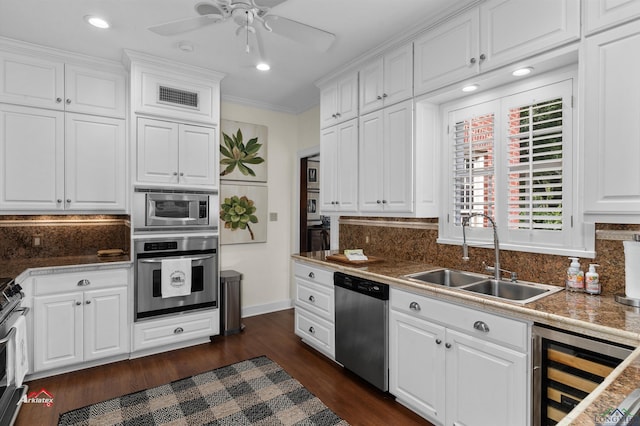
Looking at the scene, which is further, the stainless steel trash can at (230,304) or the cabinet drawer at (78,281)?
the stainless steel trash can at (230,304)

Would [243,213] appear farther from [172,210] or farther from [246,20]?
[246,20]

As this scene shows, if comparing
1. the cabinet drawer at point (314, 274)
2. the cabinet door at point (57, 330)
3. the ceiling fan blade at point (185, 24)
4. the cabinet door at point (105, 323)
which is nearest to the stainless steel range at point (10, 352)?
the cabinet door at point (57, 330)

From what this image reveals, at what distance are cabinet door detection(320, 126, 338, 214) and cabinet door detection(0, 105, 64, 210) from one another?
2477 millimetres

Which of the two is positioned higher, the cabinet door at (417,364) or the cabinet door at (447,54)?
the cabinet door at (447,54)

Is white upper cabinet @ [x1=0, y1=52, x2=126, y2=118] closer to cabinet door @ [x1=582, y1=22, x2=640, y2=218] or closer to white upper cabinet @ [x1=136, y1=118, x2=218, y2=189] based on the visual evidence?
white upper cabinet @ [x1=136, y1=118, x2=218, y2=189]

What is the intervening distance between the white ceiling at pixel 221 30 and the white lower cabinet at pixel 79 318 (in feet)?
6.60

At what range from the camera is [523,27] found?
2047 millimetres

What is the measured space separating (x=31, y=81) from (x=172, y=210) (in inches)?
63.5

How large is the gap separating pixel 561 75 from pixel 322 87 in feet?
7.41

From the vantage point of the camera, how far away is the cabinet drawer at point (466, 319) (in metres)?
1.75

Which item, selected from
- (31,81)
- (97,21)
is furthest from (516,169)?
(31,81)

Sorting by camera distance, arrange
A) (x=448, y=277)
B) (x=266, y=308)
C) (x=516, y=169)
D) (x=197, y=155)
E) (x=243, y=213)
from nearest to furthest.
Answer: (x=516, y=169), (x=448, y=277), (x=197, y=155), (x=243, y=213), (x=266, y=308)

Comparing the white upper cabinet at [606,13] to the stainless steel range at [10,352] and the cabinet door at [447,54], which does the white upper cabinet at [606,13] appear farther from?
the stainless steel range at [10,352]

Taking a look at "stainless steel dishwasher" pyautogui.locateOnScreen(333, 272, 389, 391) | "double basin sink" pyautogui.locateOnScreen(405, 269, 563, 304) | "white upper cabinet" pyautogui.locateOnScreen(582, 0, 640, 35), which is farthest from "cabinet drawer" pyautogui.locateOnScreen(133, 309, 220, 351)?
"white upper cabinet" pyautogui.locateOnScreen(582, 0, 640, 35)
